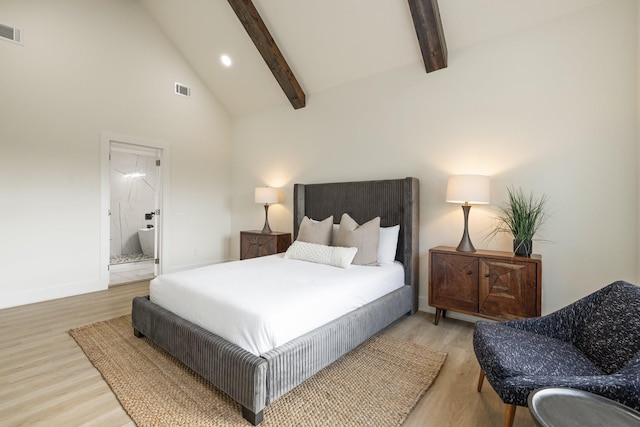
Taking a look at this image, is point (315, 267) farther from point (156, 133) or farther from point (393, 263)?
point (156, 133)

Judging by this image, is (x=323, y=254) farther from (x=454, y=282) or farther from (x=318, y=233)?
(x=454, y=282)

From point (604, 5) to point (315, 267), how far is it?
3.24m

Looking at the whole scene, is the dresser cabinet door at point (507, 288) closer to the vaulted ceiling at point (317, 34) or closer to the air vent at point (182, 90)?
Result: the vaulted ceiling at point (317, 34)

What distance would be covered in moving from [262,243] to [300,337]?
281cm

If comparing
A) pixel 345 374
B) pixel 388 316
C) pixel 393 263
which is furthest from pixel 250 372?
pixel 393 263

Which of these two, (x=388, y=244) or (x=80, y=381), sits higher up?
(x=388, y=244)

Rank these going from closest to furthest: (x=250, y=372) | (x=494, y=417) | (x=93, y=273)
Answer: (x=250, y=372) < (x=494, y=417) < (x=93, y=273)

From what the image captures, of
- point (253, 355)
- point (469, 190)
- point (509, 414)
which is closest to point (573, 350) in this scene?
point (509, 414)

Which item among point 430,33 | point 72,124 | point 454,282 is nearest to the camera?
point 454,282

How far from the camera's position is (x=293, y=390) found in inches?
77.4

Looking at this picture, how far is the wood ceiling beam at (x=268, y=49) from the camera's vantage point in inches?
147

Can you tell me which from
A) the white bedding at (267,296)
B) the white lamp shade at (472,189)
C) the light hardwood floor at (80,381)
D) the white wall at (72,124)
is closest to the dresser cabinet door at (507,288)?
the light hardwood floor at (80,381)

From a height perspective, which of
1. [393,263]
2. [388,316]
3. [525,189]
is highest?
[525,189]

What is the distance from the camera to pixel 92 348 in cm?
246
